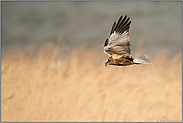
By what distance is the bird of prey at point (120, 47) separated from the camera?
648 mm

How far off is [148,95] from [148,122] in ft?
1.51

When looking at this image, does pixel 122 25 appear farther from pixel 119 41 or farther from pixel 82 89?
pixel 82 89

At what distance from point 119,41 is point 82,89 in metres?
2.24

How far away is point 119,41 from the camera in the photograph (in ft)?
2.64

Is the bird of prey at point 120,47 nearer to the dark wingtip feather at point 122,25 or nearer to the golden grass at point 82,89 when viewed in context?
the dark wingtip feather at point 122,25

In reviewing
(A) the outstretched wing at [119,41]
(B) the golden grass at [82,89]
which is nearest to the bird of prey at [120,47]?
(A) the outstretched wing at [119,41]

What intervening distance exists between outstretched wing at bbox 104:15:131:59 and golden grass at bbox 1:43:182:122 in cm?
175

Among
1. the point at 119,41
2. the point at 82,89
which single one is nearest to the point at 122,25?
the point at 119,41

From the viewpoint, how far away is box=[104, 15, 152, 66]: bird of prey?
2.13ft

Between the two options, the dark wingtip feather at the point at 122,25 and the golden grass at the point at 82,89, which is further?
the golden grass at the point at 82,89

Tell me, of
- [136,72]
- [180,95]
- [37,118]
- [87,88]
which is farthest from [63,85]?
[180,95]

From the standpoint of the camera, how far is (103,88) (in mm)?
3057

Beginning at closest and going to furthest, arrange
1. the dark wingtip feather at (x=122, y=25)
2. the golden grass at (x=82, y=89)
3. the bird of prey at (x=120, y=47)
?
the bird of prey at (x=120, y=47) → the dark wingtip feather at (x=122, y=25) → the golden grass at (x=82, y=89)

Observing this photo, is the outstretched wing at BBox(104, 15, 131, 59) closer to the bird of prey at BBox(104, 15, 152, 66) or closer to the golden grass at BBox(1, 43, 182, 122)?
the bird of prey at BBox(104, 15, 152, 66)
